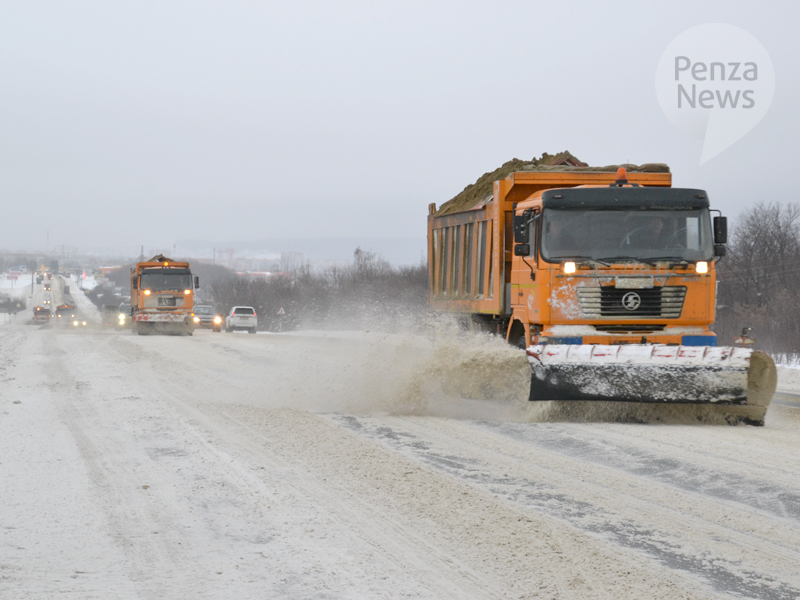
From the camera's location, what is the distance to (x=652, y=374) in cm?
905

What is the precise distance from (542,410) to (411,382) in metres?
1.77

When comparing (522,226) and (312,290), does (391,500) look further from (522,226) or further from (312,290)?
(312,290)

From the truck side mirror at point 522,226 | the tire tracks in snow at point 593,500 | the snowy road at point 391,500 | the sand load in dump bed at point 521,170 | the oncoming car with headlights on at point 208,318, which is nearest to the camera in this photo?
the snowy road at point 391,500

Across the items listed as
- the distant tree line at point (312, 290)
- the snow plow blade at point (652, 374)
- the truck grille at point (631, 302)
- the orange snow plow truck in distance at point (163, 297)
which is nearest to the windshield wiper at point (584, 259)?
the truck grille at point (631, 302)

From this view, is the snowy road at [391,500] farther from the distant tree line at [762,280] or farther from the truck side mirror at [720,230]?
the distant tree line at [762,280]

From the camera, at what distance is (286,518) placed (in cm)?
534

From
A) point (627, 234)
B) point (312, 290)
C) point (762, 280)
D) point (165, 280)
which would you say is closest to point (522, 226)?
point (627, 234)

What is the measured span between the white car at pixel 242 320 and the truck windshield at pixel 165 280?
8863 millimetres

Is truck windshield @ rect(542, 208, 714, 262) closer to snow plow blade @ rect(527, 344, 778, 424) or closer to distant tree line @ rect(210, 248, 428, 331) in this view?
snow plow blade @ rect(527, 344, 778, 424)

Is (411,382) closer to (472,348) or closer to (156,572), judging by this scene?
(472,348)

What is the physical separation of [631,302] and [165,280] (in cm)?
2712

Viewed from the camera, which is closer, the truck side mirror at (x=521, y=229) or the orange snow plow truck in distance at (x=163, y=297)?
the truck side mirror at (x=521, y=229)

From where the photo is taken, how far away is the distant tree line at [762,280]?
40719 millimetres

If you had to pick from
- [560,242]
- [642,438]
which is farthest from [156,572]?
[560,242]
